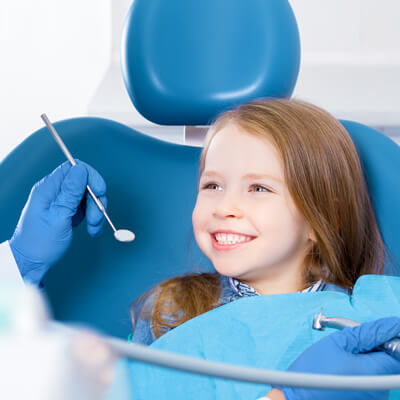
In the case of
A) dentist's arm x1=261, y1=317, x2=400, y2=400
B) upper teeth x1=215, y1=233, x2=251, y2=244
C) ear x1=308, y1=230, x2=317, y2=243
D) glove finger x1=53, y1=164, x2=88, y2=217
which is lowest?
ear x1=308, y1=230, x2=317, y2=243

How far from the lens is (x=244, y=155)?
904mm

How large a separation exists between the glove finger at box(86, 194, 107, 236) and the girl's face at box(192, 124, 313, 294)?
0.69ft

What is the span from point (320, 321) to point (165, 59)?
0.61 meters

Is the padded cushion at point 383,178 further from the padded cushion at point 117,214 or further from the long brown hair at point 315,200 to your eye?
the padded cushion at point 117,214

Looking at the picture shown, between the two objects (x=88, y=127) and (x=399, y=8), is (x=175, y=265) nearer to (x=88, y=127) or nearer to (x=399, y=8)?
(x=88, y=127)

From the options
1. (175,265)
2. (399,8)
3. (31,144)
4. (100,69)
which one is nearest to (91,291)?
(175,265)

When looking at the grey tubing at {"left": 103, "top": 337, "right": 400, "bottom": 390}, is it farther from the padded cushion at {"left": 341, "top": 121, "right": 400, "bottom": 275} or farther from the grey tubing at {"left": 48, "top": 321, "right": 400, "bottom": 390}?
the padded cushion at {"left": 341, "top": 121, "right": 400, "bottom": 275}

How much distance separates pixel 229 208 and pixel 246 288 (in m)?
0.14

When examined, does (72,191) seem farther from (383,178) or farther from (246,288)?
(383,178)

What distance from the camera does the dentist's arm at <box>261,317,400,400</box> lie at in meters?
0.58

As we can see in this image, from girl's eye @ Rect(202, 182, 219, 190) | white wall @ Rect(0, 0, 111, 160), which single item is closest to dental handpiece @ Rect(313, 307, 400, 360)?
girl's eye @ Rect(202, 182, 219, 190)

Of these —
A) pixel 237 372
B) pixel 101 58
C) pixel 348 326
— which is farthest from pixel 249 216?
pixel 101 58

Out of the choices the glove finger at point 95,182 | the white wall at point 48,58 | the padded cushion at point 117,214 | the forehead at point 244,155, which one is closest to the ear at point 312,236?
the forehead at point 244,155

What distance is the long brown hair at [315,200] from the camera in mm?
938
